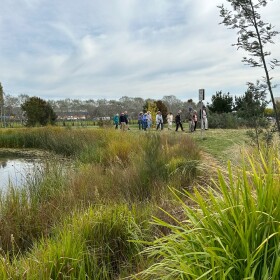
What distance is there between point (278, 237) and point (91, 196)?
3.44m

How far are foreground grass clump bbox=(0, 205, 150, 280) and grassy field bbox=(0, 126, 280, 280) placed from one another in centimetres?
1

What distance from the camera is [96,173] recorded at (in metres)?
6.18

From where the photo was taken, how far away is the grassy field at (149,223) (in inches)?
74.5

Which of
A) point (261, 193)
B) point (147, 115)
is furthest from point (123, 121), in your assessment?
point (261, 193)

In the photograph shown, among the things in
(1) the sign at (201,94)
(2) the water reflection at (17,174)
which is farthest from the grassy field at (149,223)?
(1) the sign at (201,94)

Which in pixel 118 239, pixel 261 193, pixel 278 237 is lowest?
pixel 118 239

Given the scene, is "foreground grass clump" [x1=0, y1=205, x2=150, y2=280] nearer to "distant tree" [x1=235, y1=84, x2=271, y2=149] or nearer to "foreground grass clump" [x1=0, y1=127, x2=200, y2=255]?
"foreground grass clump" [x1=0, y1=127, x2=200, y2=255]

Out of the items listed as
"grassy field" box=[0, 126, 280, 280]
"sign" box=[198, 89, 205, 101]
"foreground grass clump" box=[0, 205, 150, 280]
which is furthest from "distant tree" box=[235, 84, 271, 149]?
"sign" box=[198, 89, 205, 101]

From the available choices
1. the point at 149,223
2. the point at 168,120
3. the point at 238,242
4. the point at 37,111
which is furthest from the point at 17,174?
the point at 37,111

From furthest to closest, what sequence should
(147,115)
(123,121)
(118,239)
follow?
(147,115) → (123,121) → (118,239)

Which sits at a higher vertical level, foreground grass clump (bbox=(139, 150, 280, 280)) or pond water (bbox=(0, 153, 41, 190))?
foreground grass clump (bbox=(139, 150, 280, 280))

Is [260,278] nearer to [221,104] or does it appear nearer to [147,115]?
[147,115]

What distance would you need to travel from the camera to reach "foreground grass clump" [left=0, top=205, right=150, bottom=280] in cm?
261

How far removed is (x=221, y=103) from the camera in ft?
105
